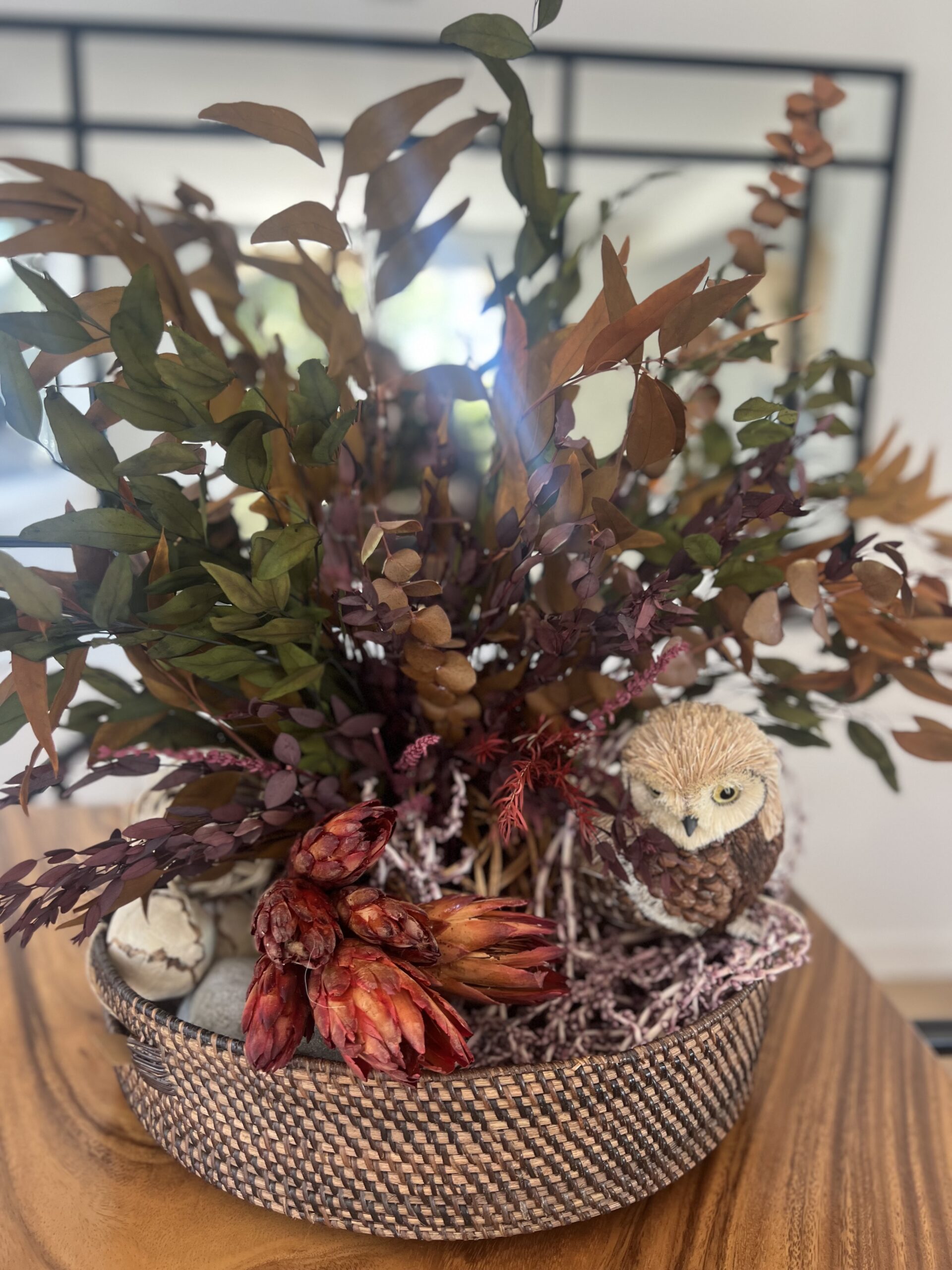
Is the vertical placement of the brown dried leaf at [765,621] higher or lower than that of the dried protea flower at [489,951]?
higher

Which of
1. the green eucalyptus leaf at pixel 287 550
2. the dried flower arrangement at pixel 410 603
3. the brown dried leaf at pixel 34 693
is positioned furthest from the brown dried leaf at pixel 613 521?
the brown dried leaf at pixel 34 693

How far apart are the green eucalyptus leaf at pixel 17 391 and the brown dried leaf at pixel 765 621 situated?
0.28 meters

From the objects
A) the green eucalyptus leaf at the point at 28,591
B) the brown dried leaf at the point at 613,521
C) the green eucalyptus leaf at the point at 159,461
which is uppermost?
the green eucalyptus leaf at the point at 159,461

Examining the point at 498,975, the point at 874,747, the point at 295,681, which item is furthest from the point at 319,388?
the point at 874,747

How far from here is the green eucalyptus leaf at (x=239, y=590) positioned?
0.31m

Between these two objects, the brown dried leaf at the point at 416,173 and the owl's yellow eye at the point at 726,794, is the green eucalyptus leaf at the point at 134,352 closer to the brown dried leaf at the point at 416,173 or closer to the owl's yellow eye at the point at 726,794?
the brown dried leaf at the point at 416,173

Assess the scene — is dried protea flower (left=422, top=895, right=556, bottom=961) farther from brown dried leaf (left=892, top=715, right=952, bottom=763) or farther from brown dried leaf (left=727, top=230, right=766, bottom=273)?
brown dried leaf (left=727, top=230, right=766, bottom=273)

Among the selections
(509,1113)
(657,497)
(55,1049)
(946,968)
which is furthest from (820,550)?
(946,968)

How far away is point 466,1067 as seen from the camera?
32 centimetres

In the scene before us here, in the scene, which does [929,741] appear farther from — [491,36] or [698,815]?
[491,36]

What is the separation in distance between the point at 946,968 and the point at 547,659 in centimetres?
195

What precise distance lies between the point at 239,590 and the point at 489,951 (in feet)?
0.54

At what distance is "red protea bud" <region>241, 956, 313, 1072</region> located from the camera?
302 mm

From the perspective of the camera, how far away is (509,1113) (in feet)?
1.09
